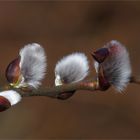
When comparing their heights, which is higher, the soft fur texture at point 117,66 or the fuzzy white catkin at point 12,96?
the soft fur texture at point 117,66

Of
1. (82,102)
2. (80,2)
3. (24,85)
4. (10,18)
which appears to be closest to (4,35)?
(10,18)

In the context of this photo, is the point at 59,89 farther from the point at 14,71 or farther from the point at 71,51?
the point at 71,51

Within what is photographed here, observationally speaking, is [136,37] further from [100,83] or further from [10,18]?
[100,83]

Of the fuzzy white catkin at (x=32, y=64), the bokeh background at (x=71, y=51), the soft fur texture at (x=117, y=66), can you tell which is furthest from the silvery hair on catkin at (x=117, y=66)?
the bokeh background at (x=71, y=51)

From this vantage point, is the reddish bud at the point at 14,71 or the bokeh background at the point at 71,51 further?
the bokeh background at the point at 71,51

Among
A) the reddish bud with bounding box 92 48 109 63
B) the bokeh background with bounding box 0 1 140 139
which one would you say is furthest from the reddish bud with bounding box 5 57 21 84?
the bokeh background with bounding box 0 1 140 139

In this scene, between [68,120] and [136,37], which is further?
[136,37]

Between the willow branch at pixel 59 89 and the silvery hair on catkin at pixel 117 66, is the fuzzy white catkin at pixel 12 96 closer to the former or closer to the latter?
the willow branch at pixel 59 89

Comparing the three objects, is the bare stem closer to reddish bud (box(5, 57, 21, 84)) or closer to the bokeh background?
reddish bud (box(5, 57, 21, 84))
